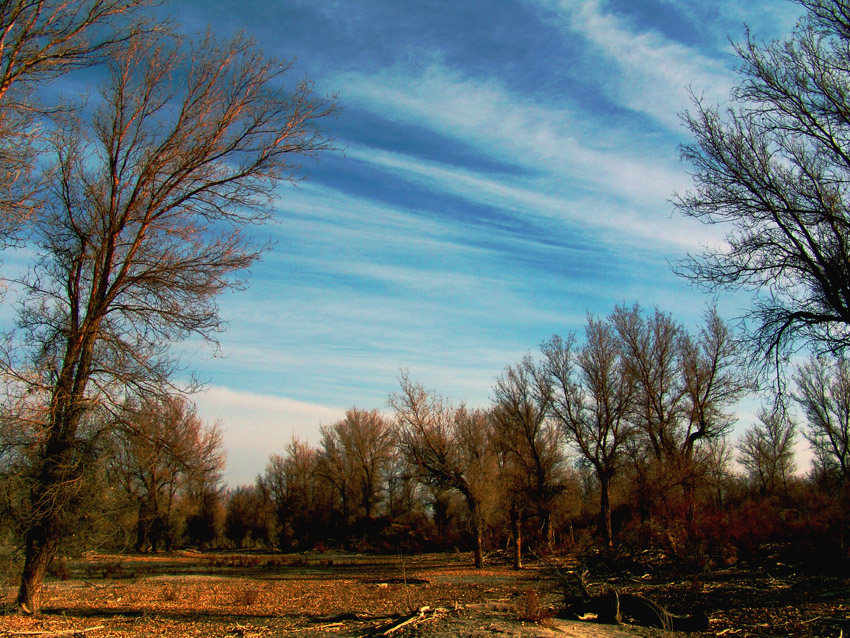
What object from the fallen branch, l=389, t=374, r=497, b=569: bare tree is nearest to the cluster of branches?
l=389, t=374, r=497, b=569: bare tree

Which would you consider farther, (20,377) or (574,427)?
(574,427)

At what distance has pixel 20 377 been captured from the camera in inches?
371

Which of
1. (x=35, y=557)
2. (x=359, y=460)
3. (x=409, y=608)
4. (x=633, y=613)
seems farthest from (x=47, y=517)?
(x=359, y=460)

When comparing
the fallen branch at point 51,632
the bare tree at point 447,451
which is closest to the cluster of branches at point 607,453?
the bare tree at point 447,451

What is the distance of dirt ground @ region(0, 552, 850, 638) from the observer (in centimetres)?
946

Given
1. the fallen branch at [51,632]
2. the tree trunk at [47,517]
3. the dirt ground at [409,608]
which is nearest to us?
the fallen branch at [51,632]

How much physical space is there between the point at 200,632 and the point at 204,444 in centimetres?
3878

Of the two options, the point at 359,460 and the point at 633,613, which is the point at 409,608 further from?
the point at 359,460

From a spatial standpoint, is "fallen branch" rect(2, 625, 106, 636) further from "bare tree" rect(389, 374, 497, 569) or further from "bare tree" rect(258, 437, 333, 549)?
"bare tree" rect(258, 437, 333, 549)

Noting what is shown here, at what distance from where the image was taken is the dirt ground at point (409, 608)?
31.0 ft

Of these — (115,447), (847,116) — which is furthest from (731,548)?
(115,447)

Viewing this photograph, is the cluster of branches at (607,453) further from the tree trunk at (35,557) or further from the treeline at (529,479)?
the tree trunk at (35,557)

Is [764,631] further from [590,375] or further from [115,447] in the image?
[590,375]

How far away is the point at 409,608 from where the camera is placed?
40.8 feet
